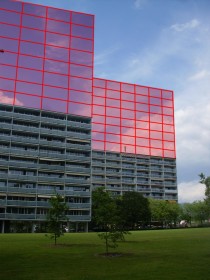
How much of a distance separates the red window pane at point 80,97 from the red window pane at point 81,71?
5.35 meters

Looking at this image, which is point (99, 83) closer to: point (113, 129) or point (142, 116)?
point (113, 129)

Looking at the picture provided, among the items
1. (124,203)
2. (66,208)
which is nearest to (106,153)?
(124,203)

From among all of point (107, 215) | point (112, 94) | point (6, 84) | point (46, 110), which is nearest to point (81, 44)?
point (112, 94)

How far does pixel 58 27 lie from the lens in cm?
9819

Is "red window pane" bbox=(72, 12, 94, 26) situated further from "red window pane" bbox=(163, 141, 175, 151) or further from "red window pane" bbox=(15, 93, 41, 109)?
"red window pane" bbox=(163, 141, 175, 151)

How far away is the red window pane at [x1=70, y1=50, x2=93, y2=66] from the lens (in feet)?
322

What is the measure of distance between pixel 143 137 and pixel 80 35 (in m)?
39.8

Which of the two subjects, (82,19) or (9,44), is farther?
(82,19)

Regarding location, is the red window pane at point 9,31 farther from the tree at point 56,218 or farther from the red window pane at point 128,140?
the tree at point 56,218

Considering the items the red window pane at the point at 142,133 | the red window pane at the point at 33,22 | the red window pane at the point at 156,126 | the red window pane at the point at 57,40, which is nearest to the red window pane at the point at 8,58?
the red window pane at the point at 33,22

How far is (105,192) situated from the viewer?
28188 millimetres

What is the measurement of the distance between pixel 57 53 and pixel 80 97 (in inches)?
531

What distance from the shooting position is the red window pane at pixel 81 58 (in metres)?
98.2

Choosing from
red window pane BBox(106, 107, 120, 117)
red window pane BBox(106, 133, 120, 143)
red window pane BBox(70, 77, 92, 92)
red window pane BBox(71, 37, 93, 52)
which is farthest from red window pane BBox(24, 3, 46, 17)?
red window pane BBox(106, 133, 120, 143)
